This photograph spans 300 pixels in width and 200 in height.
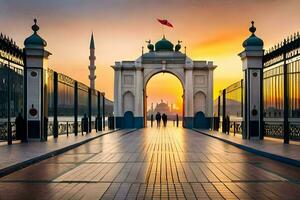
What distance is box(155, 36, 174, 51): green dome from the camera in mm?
54250

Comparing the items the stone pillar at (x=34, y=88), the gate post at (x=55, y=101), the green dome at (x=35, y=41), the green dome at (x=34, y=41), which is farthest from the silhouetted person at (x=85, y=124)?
the green dome at (x=34, y=41)

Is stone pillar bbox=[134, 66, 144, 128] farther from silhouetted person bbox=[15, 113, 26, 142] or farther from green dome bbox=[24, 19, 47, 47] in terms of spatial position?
silhouetted person bbox=[15, 113, 26, 142]

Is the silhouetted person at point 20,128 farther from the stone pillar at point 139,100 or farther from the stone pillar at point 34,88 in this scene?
the stone pillar at point 139,100

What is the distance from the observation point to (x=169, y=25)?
167 feet

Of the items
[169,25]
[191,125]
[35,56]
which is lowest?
[191,125]

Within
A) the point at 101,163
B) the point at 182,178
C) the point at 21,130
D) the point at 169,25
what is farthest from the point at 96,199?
the point at 169,25

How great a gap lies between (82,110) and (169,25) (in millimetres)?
19631

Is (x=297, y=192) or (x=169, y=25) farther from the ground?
(x=169, y=25)

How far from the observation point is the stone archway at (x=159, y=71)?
48.1 m

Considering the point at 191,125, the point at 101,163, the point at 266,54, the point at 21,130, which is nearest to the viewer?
the point at 101,163

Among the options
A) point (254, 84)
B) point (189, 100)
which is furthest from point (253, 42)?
point (189, 100)

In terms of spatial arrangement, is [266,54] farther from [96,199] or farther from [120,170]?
[96,199]

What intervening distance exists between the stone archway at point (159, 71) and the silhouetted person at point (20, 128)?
26.5 metres

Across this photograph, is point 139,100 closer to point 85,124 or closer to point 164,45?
point 164,45
